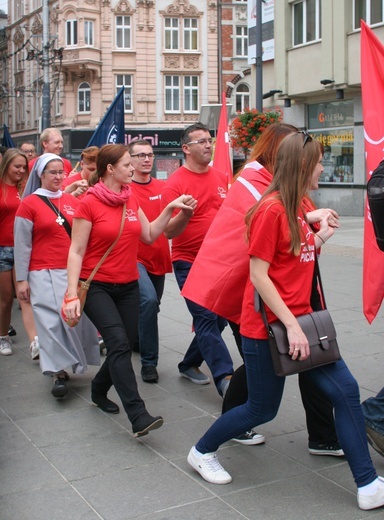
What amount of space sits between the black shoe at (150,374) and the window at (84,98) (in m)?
44.8

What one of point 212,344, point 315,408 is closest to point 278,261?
point 315,408

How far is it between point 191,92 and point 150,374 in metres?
45.7

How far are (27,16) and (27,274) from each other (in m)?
53.9

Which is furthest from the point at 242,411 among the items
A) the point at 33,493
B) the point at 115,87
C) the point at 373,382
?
the point at 115,87

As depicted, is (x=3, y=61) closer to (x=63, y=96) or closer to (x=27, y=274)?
(x=63, y=96)

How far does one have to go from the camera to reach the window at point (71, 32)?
162 ft

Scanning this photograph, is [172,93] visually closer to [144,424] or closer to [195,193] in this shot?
[195,193]

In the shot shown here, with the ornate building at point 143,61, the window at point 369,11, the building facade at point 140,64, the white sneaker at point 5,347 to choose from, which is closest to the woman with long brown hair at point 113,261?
the white sneaker at point 5,347

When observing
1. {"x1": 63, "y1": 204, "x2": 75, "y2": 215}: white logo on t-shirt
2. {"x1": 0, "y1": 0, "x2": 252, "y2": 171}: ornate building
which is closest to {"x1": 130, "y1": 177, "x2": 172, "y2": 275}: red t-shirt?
{"x1": 63, "y1": 204, "x2": 75, "y2": 215}: white logo on t-shirt

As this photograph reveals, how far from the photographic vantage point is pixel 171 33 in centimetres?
4994

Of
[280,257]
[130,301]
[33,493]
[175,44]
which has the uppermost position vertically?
[175,44]

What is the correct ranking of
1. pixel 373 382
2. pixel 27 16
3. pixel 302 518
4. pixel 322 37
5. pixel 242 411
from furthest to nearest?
pixel 27 16 → pixel 322 37 → pixel 373 382 → pixel 242 411 → pixel 302 518

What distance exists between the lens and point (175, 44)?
164 feet

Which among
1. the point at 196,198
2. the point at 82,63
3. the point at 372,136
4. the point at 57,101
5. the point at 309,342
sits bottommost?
the point at 309,342
